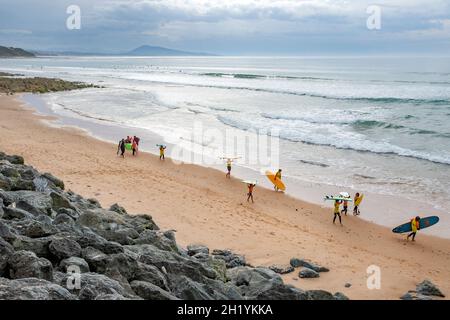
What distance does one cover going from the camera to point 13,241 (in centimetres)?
581

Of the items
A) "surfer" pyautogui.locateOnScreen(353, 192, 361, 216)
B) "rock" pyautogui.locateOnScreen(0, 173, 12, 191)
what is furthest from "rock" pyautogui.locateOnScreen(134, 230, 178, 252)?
"surfer" pyautogui.locateOnScreen(353, 192, 361, 216)

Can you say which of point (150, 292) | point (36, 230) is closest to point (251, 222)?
point (36, 230)

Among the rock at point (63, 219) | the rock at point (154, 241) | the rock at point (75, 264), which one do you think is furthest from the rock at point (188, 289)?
the rock at point (63, 219)

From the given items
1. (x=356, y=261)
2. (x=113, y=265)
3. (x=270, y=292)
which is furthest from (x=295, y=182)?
(x=113, y=265)

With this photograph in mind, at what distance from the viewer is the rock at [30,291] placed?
425cm

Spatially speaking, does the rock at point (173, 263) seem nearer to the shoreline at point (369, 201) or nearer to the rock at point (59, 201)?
the rock at point (59, 201)

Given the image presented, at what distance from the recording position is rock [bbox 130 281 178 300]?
5414 millimetres

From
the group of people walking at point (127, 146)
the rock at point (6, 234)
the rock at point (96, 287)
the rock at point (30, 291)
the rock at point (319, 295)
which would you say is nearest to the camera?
the rock at point (30, 291)

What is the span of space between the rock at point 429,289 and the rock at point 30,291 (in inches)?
305

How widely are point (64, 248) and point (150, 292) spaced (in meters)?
1.50

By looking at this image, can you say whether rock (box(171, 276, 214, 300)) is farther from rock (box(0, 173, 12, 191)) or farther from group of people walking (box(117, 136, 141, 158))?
group of people walking (box(117, 136, 141, 158))

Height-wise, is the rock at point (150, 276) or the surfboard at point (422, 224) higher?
the rock at point (150, 276)

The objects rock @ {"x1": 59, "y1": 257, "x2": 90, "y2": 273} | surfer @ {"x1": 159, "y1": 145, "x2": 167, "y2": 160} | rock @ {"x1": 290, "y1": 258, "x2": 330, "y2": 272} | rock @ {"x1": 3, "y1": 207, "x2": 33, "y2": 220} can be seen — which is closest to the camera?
rock @ {"x1": 59, "y1": 257, "x2": 90, "y2": 273}

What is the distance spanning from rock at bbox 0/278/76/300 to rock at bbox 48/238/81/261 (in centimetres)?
126
